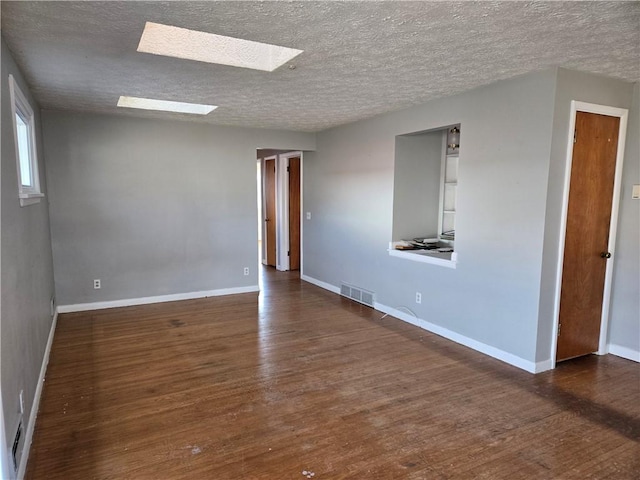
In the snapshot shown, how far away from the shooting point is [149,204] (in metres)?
4.99

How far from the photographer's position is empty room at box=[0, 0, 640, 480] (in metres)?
2.10

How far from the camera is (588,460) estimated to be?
83.4 inches

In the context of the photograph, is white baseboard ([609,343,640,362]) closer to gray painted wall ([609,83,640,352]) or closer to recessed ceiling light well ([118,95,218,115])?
gray painted wall ([609,83,640,352])

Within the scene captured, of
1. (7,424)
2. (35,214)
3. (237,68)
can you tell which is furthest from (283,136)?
(7,424)

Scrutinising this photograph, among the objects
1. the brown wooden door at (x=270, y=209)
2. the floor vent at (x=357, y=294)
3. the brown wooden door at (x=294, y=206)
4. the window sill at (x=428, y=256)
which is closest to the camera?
the window sill at (x=428, y=256)

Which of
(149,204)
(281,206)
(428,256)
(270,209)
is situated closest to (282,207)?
(281,206)

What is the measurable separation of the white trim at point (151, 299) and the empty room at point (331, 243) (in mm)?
26

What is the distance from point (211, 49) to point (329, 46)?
84 cm

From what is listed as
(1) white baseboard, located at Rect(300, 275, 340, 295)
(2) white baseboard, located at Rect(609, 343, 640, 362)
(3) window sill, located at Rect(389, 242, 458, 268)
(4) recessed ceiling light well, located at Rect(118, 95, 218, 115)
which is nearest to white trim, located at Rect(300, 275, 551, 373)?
(3) window sill, located at Rect(389, 242, 458, 268)

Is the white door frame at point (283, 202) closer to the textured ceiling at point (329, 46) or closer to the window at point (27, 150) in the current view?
the textured ceiling at point (329, 46)

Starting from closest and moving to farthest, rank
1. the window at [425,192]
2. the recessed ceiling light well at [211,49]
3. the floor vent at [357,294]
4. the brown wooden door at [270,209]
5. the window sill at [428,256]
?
the recessed ceiling light well at [211,49] → the window sill at [428,256] → the window at [425,192] → the floor vent at [357,294] → the brown wooden door at [270,209]

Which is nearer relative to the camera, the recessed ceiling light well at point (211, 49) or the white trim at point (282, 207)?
the recessed ceiling light well at point (211, 49)

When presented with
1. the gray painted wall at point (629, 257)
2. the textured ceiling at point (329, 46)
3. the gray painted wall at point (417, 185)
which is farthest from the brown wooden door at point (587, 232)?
the gray painted wall at point (417, 185)

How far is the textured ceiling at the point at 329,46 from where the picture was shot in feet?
6.34
